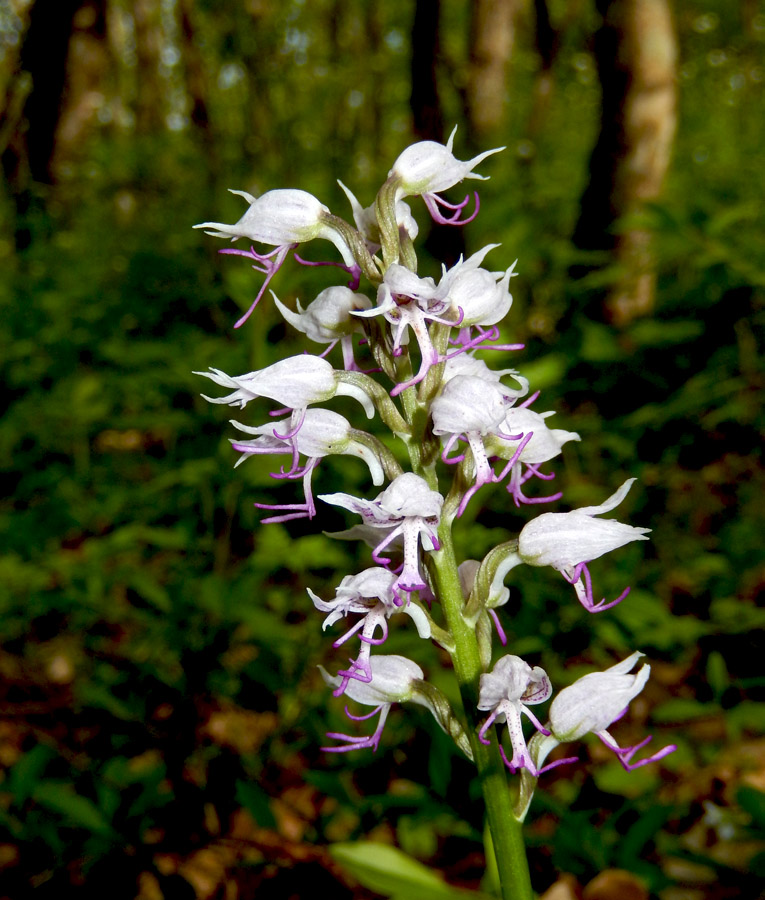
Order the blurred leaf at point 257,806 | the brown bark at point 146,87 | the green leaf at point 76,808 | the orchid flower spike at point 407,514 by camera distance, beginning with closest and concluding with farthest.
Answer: the orchid flower spike at point 407,514 < the blurred leaf at point 257,806 < the green leaf at point 76,808 < the brown bark at point 146,87

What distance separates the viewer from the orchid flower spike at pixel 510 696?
121 cm

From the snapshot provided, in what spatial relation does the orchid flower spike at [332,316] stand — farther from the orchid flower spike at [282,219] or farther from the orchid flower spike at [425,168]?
the orchid flower spike at [425,168]

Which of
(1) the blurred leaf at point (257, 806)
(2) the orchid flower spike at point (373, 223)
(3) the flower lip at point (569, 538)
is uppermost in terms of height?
(2) the orchid flower spike at point (373, 223)

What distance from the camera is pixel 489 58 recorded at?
6656 millimetres

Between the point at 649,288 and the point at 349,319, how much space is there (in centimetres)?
384

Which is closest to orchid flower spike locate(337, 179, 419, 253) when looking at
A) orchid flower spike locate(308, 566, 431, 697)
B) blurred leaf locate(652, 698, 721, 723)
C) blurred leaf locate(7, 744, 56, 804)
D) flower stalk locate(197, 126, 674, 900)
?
flower stalk locate(197, 126, 674, 900)

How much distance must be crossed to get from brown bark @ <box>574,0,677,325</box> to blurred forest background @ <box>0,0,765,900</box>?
2 centimetres

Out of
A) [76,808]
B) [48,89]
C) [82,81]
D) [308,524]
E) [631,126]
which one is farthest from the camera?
[82,81]

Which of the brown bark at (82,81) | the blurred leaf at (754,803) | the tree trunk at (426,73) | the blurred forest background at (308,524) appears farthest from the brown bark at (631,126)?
the brown bark at (82,81)

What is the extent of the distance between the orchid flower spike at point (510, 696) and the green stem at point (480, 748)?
1.6 inches

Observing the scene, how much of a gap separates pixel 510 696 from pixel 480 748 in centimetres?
13

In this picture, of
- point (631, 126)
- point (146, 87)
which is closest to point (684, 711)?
point (631, 126)

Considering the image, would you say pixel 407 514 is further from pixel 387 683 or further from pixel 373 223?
pixel 373 223

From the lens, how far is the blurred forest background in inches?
86.3
